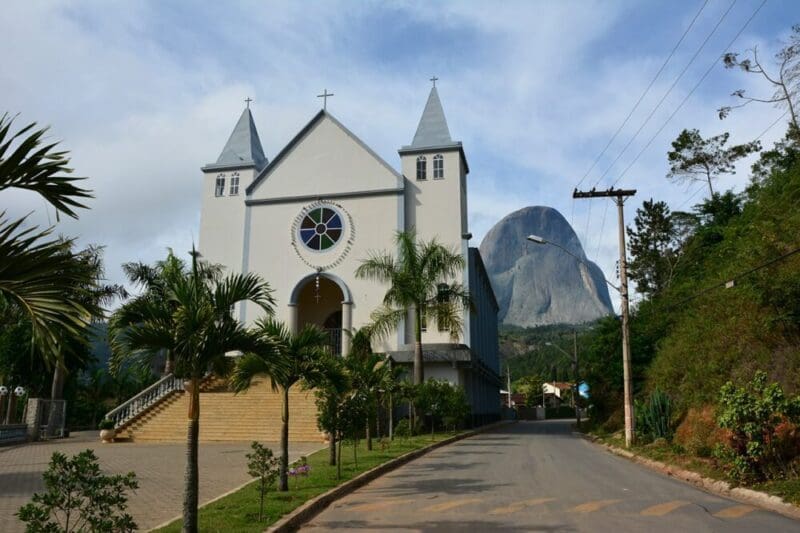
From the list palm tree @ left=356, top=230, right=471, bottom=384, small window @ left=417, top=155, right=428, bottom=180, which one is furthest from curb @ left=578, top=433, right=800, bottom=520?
small window @ left=417, top=155, right=428, bottom=180

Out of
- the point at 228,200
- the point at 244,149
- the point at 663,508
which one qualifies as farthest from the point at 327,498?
the point at 244,149

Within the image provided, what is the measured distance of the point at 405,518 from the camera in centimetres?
862

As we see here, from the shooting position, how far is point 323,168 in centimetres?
3481

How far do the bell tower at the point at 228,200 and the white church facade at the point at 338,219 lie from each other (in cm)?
7

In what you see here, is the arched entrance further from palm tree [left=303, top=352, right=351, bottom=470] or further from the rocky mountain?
the rocky mountain

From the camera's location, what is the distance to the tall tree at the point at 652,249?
42.6 meters

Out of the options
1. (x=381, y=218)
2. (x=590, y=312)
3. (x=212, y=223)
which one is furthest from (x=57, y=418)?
(x=590, y=312)

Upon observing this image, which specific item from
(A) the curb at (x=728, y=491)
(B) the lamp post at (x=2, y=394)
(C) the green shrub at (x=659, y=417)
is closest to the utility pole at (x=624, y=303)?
(C) the green shrub at (x=659, y=417)

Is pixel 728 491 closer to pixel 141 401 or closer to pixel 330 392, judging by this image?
pixel 330 392

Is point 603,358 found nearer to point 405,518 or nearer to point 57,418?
point 405,518

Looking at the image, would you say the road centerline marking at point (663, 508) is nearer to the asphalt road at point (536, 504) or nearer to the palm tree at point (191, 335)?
the asphalt road at point (536, 504)

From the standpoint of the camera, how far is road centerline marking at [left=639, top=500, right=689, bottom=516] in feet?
29.3

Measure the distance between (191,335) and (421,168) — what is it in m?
27.6

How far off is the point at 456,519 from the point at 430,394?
14.7 metres
